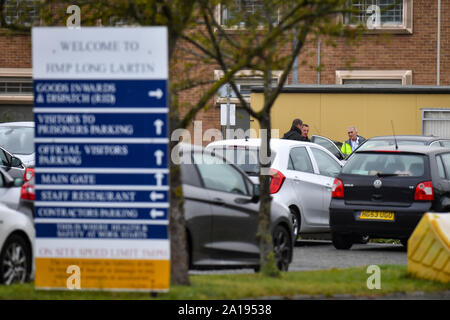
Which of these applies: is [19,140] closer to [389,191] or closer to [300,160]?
[300,160]

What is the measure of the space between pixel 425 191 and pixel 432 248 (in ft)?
14.8

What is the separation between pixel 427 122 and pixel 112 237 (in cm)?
2023

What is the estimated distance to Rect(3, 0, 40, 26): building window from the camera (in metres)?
10.8

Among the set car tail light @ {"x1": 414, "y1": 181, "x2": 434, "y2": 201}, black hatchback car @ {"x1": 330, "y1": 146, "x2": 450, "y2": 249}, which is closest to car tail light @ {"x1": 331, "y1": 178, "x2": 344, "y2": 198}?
black hatchback car @ {"x1": 330, "y1": 146, "x2": 450, "y2": 249}

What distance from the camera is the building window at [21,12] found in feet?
35.5

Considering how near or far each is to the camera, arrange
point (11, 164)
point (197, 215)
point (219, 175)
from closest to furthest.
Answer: point (197, 215)
point (219, 175)
point (11, 164)

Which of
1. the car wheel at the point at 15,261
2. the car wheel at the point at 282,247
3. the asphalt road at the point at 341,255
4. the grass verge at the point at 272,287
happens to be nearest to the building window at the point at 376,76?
the asphalt road at the point at 341,255

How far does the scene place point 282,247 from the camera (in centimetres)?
1280

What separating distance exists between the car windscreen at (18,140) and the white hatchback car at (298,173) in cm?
703

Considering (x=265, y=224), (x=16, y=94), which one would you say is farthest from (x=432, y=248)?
(x=16, y=94)

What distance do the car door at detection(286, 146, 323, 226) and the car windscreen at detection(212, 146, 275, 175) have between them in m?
0.80

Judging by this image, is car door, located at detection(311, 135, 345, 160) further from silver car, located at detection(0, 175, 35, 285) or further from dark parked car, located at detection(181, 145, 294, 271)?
silver car, located at detection(0, 175, 35, 285)

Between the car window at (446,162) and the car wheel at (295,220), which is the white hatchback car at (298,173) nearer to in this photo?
the car wheel at (295,220)
